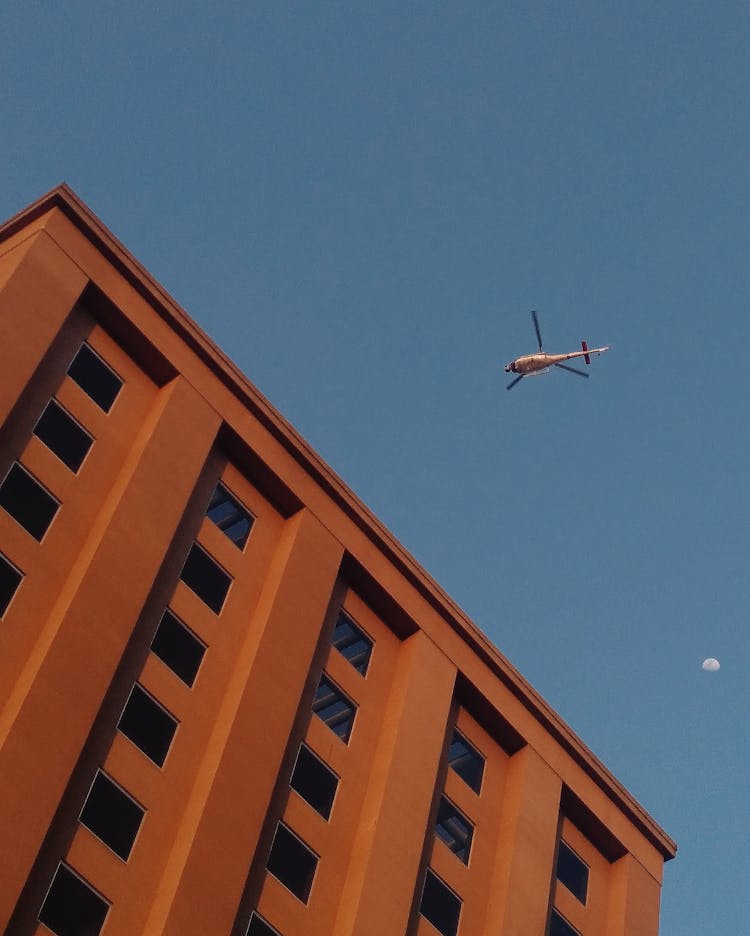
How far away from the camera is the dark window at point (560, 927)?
40938 mm

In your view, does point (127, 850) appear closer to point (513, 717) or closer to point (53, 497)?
point (53, 497)

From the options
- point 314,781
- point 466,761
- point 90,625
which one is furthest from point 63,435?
point 466,761

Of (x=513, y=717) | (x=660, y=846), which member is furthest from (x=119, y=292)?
(x=660, y=846)

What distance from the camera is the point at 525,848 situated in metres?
40.5

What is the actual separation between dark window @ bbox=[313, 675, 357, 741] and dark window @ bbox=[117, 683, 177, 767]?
5.87 metres

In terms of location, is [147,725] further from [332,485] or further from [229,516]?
[332,485]

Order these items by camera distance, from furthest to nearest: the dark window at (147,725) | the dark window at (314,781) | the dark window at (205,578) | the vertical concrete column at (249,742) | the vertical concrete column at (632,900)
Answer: the vertical concrete column at (632,900) → the dark window at (205,578) → the dark window at (314,781) → the dark window at (147,725) → the vertical concrete column at (249,742)

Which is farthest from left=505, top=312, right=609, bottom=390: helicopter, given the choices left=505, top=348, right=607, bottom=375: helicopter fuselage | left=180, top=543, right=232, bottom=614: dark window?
left=180, top=543, right=232, bottom=614: dark window

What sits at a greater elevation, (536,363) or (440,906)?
(536,363)

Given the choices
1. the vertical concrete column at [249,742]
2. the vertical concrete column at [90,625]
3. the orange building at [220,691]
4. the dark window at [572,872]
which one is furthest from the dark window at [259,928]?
the dark window at [572,872]

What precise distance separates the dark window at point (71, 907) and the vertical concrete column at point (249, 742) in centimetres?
133

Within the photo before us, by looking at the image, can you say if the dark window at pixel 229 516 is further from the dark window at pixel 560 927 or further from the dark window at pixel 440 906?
the dark window at pixel 560 927

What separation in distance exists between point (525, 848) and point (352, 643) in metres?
8.27

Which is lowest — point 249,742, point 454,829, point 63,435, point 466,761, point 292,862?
point 292,862
